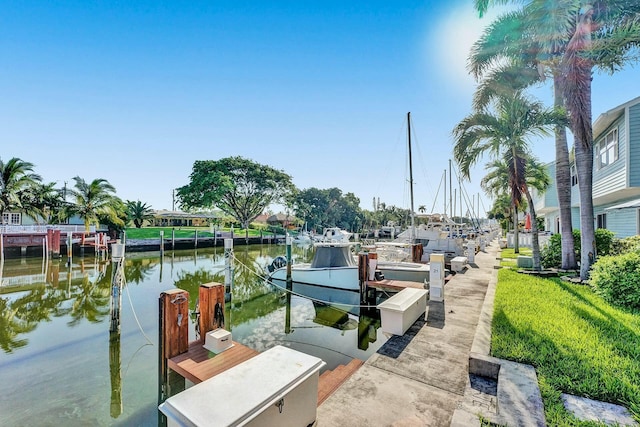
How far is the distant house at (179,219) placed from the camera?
55906 millimetres

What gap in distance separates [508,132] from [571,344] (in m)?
9.52

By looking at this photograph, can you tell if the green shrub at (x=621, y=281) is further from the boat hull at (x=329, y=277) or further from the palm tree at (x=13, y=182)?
the palm tree at (x=13, y=182)

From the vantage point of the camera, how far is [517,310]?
6223 millimetres

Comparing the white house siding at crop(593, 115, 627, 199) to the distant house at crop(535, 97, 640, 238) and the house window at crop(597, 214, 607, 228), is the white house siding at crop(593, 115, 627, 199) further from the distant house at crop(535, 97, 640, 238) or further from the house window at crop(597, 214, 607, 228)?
the house window at crop(597, 214, 607, 228)

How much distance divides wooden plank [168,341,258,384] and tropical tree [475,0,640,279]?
10559 mm

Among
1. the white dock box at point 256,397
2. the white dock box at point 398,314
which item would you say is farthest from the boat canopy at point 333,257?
the white dock box at point 256,397

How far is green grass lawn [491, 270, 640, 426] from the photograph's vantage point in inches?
126

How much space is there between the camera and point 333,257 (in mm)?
12398

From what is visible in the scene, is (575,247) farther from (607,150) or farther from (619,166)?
(607,150)

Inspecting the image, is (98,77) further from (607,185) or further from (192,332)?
(607,185)

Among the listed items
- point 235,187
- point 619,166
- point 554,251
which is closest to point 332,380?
point 554,251

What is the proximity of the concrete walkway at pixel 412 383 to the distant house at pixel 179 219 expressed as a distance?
5291 centimetres

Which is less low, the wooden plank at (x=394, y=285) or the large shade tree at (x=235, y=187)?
the large shade tree at (x=235, y=187)

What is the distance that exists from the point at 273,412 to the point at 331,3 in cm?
1209
